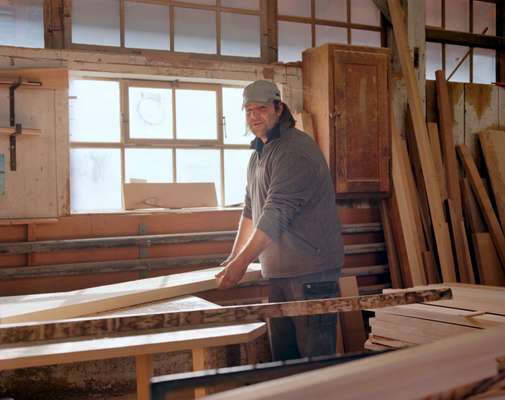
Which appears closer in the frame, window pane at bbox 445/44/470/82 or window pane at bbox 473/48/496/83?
window pane at bbox 445/44/470/82

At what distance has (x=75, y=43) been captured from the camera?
157 inches

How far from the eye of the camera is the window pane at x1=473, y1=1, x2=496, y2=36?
5.32m

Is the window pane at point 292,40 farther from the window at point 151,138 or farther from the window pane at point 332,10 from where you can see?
the window at point 151,138

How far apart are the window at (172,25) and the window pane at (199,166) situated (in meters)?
0.78

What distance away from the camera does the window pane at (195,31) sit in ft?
13.9

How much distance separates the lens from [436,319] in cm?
221

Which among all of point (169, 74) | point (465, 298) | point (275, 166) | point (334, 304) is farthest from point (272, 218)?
point (169, 74)

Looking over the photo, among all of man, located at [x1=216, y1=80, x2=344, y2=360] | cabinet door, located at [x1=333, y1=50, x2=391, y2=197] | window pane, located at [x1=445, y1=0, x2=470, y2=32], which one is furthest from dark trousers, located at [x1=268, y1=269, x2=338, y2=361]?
window pane, located at [x1=445, y1=0, x2=470, y2=32]

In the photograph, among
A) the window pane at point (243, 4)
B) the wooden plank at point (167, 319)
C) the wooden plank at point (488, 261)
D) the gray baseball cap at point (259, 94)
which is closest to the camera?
the wooden plank at point (167, 319)

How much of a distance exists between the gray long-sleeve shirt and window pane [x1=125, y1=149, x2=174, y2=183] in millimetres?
1740

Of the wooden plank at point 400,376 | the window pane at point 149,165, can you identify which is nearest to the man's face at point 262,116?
the window pane at point 149,165

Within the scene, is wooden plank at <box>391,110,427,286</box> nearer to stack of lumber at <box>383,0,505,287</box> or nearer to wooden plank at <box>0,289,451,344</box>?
stack of lumber at <box>383,0,505,287</box>

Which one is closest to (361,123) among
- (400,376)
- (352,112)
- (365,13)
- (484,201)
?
(352,112)

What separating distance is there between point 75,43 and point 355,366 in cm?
379
